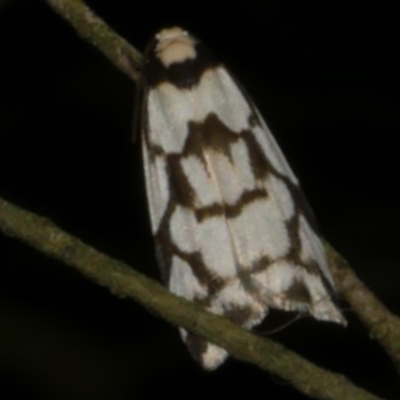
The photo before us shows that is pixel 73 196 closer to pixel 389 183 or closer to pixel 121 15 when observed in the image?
pixel 121 15

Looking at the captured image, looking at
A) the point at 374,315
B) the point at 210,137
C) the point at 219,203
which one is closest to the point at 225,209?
the point at 219,203

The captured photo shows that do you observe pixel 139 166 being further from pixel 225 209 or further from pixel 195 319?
pixel 195 319

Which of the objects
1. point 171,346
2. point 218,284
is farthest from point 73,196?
point 218,284

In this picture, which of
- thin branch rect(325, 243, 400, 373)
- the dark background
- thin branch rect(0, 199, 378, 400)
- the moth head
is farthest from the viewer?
the dark background

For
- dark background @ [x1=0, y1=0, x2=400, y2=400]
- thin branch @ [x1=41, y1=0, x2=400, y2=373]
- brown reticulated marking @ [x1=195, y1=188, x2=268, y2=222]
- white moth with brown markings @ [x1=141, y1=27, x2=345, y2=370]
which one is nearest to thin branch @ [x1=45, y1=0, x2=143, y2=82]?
thin branch @ [x1=41, y1=0, x2=400, y2=373]

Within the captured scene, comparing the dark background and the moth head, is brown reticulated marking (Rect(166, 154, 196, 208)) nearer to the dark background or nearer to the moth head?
the moth head

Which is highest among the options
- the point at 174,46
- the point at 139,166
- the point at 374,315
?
the point at 174,46

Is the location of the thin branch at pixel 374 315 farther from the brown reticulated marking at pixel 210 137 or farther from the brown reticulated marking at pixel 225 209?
the brown reticulated marking at pixel 210 137
